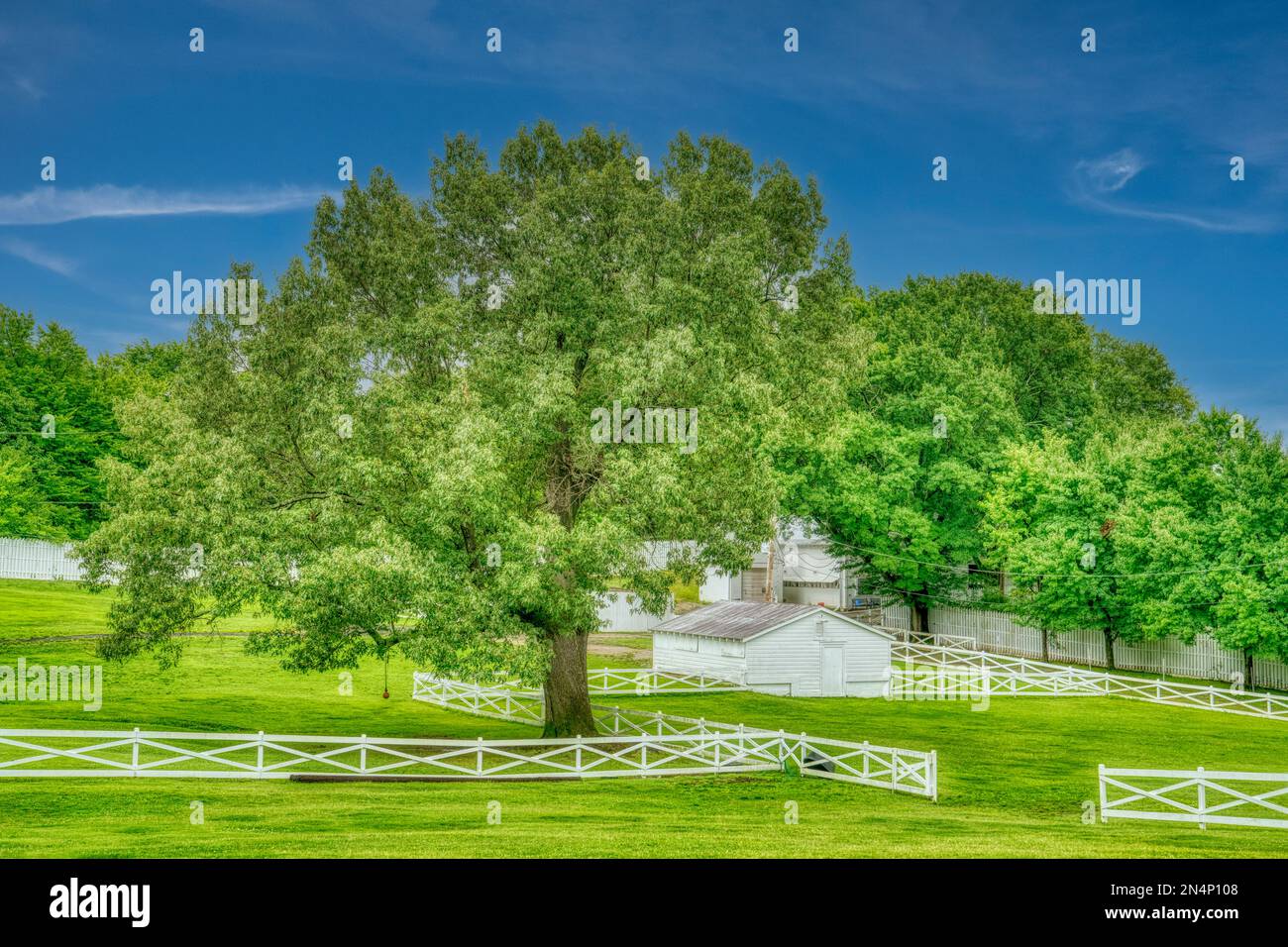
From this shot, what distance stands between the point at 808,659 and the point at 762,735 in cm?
1818

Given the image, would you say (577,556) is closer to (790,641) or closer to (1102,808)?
(1102,808)

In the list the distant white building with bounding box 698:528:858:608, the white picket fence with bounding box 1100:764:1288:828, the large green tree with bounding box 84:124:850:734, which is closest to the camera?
the white picket fence with bounding box 1100:764:1288:828

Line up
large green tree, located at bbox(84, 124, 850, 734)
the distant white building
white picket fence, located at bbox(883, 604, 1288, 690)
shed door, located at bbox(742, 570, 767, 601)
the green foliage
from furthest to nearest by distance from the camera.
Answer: shed door, located at bbox(742, 570, 767, 601), the distant white building, the green foliage, white picket fence, located at bbox(883, 604, 1288, 690), large green tree, located at bbox(84, 124, 850, 734)

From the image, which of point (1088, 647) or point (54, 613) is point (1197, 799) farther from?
point (54, 613)

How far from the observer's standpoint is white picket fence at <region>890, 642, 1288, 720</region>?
44.2 meters

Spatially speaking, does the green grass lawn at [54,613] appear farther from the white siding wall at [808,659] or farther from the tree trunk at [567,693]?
the white siding wall at [808,659]

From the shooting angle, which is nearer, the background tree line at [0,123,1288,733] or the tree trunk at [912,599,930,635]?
the background tree line at [0,123,1288,733]

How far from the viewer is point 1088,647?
5706 centimetres

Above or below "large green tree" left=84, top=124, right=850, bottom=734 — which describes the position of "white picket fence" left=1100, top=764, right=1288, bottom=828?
below

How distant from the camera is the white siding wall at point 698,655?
158 ft

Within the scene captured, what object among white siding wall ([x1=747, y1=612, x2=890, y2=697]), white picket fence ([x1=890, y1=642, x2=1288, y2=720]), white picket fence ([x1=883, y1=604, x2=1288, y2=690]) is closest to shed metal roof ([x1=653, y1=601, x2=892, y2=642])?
white siding wall ([x1=747, y1=612, x2=890, y2=697])

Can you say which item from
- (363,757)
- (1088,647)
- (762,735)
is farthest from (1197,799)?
(1088,647)

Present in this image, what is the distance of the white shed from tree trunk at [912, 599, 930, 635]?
47.7 ft

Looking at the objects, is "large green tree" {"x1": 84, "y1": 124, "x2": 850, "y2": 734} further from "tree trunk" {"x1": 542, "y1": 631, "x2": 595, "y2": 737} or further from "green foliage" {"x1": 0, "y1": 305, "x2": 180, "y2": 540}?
"green foliage" {"x1": 0, "y1": 305, "x2": 180, "y2": 540}
